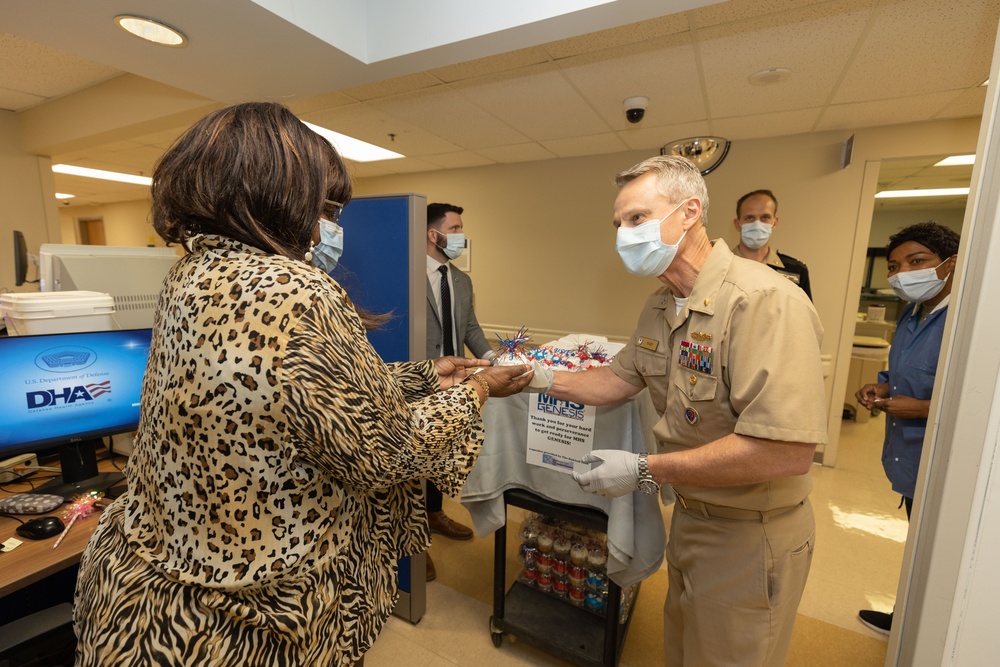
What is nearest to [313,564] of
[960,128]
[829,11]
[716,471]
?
[716,471]

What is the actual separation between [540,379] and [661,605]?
1.36 m

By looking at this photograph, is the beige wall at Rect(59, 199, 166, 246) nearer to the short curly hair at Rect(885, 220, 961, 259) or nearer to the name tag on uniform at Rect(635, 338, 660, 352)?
the name tag on uniform at Rect(635, 338, 660, 352)

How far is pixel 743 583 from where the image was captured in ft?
3.54

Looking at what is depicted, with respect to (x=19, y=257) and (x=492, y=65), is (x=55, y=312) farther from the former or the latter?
(x=492, y=65)

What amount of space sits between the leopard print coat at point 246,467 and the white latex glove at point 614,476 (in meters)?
0.55

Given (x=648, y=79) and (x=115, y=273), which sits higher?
(x=648, y=79)

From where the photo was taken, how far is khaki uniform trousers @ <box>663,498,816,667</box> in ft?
3.51

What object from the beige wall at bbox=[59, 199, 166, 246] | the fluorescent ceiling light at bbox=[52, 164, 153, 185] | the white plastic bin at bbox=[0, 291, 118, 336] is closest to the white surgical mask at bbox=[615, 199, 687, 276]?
the white plastic bin at bbox=[0, 291, 118, 336]

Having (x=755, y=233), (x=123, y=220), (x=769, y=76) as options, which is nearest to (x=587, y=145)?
(x=769, y=76)

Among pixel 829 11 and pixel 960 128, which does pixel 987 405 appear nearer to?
pixel 829 11

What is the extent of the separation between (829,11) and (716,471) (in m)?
1.93

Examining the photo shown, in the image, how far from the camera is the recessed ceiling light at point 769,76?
88.9 inches

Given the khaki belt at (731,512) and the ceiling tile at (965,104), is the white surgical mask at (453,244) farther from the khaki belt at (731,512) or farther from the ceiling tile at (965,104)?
the ceiling tile at (965,104)

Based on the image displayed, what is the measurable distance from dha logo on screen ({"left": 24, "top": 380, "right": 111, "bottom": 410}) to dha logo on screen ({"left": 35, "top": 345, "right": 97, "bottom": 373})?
57 millimetres
